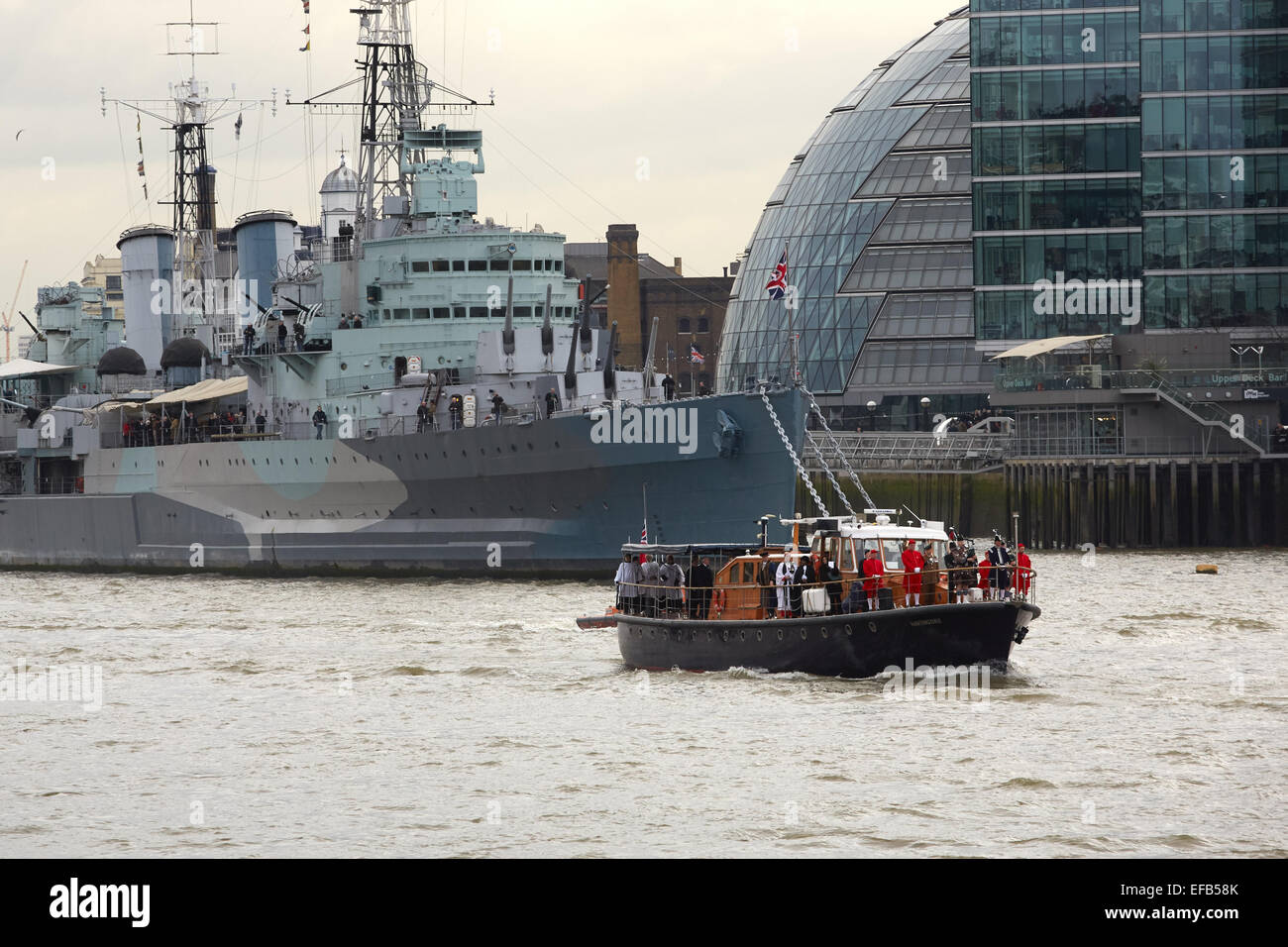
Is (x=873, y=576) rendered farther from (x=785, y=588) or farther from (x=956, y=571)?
(x=785, y=588)

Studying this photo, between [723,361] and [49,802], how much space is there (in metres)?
110

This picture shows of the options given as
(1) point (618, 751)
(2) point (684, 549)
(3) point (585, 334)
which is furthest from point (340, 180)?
(1) point (618, 751)

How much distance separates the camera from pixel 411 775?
23.2m

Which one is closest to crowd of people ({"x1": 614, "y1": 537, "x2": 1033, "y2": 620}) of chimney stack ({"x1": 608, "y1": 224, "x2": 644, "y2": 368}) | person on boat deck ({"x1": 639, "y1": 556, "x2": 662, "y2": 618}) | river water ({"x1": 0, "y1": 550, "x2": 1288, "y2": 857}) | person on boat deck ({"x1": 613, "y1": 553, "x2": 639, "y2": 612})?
person on boat deck ({"x1": 639, "y1": 556, "x2": 662, "y2": 618})

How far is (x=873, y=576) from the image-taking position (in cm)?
2914

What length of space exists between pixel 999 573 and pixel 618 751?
778 centimetres

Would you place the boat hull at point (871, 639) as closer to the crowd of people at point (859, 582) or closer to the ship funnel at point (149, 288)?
the crowd of people at point (859, 582)

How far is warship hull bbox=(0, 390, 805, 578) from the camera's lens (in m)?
48.8

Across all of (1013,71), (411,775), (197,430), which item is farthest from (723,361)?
(411,775)

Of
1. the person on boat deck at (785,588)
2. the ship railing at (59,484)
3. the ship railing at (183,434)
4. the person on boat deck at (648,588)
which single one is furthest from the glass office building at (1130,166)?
the person on boat deck at (785,588)

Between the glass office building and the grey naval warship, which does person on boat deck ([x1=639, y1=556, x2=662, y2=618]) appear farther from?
the glass office building

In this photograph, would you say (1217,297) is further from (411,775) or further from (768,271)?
(411,775)

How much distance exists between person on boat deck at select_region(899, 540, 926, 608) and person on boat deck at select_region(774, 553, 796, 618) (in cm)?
183

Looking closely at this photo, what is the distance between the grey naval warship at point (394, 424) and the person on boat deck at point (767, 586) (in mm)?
13924
